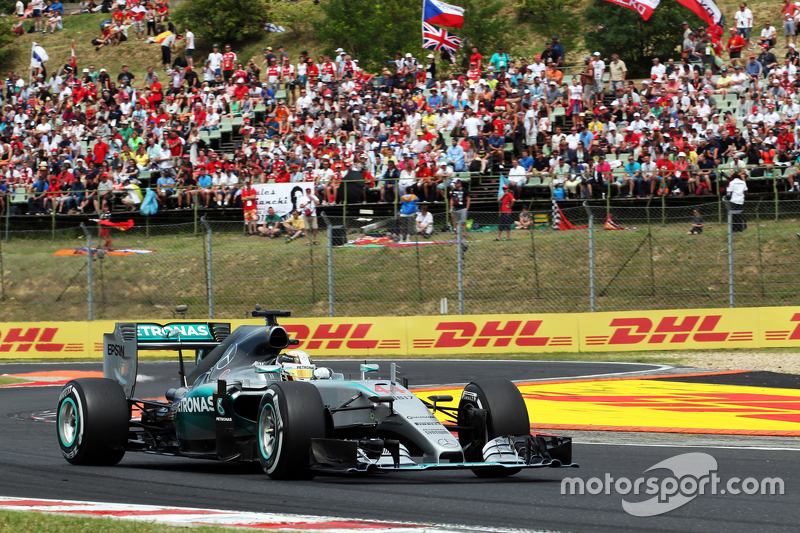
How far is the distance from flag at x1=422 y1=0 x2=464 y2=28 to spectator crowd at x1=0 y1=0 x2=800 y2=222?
1765 mm

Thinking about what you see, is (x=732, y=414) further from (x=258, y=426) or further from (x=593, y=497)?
(x=258, y=426)

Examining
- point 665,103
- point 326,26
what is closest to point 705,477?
point 665,103

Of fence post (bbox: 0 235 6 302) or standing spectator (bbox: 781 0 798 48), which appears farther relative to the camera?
standing spectator (bbox: 781 0 798 48)

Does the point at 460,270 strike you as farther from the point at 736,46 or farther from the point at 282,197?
the point at 736,46

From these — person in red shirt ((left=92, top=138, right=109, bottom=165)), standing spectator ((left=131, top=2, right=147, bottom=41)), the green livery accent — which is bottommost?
the green livery accent

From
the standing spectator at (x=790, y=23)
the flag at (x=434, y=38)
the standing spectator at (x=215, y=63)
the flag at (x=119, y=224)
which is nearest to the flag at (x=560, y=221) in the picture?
the flag at (x=119, y=224)

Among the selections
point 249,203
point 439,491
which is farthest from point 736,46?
point 439,491

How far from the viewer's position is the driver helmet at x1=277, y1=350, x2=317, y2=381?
811cm

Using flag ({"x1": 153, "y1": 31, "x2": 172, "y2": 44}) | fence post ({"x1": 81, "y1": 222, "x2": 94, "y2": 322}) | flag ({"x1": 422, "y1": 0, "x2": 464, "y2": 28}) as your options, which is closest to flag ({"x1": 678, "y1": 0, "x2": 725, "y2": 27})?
flag ({"x1": 422, "y1": 0, "x2": 464, "y2": 28})

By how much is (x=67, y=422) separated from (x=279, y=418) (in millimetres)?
2673

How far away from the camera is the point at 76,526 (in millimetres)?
5590

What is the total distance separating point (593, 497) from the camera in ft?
21.1

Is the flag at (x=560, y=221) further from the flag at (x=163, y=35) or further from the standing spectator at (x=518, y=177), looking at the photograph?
the flag at (x=163, y=35)

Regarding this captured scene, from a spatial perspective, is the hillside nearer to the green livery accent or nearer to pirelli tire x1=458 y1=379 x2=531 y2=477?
the green livery accent
